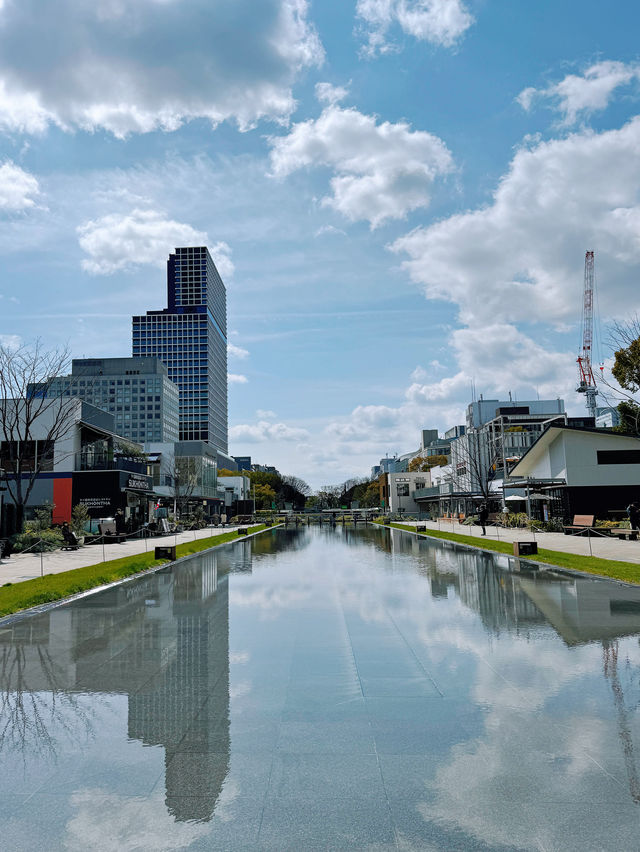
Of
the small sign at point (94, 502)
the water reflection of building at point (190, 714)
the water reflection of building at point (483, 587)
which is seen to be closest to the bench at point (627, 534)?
the water reflection of building at point (483, 587)

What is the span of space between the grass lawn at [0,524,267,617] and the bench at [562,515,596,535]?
2576 cm

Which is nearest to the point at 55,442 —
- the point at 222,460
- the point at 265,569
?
the point at 265,569

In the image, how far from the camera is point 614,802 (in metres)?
4.75

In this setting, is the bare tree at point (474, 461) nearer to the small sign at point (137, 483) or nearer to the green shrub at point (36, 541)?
the small sign at point (137, 483)

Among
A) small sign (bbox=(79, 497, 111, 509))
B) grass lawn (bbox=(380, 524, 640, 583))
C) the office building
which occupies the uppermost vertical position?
the office building

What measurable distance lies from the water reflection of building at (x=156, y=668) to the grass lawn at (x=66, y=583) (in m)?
0.91

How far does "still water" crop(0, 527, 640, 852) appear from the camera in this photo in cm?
452

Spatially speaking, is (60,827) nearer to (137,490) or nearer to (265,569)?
(265,569)

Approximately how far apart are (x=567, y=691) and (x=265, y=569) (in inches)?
664

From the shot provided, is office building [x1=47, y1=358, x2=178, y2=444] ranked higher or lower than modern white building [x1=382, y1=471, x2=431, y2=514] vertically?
higher

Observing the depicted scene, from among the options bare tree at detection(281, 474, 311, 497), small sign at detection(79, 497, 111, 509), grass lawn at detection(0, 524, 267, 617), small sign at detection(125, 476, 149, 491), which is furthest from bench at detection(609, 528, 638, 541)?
bare tree at detection(281, 474, 311, 497)

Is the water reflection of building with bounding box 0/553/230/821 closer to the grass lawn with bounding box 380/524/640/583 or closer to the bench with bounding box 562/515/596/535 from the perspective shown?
the grass lawn with bounding box 380/524/640/583

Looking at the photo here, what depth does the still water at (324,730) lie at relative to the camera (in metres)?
4.52

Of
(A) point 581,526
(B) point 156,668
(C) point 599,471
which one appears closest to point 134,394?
(C) point 599,471
